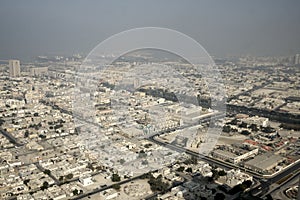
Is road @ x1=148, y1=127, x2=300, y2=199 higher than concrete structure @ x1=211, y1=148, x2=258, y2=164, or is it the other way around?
concrete structure @ x1=211, y1=148, x2=258, y2=164

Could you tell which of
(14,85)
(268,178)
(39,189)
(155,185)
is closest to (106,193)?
(155,185)

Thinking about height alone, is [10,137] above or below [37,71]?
below

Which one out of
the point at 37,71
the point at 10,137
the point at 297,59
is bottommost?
the point at 10,137

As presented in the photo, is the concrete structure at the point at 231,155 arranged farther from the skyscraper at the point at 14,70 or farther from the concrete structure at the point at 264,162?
the skyscraper at the point at 14,70

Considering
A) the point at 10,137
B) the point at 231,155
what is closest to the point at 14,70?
the point at 10,137

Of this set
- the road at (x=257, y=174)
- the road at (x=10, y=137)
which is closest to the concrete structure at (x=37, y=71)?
the road at (x=10, y=137)

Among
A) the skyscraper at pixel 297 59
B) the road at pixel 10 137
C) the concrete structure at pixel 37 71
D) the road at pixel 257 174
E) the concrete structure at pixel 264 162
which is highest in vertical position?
the skyscraper at pixel 297 59

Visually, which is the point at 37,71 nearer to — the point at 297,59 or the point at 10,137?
the point at 10,137

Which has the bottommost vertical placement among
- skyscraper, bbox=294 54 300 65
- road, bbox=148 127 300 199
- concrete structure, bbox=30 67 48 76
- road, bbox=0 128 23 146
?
road, bbox=0 128 23 146

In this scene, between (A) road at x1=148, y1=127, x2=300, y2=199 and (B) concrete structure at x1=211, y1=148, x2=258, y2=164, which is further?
(B) concrete structure at x1=211, y1=148, x2=258, y2=164

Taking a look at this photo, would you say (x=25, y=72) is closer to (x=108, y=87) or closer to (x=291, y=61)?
(x=108, y=87)

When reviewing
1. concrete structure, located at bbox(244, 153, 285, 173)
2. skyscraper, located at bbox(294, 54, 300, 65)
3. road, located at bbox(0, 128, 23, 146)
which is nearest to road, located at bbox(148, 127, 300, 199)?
concrete structure, located at bbox(244, 153, 285, 173)

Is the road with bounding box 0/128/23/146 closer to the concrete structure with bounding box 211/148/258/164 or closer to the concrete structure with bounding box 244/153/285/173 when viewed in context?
the concrete structure with bounding box 211/148/258/164
